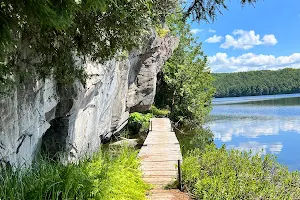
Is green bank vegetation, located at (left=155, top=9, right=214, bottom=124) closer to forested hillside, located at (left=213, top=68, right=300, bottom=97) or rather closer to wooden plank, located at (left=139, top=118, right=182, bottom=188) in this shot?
wooden plank, located at (left=139, top=118, right=182, bottom=188)

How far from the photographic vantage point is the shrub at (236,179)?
18.4 ft

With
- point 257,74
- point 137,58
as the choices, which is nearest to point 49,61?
point 137,58

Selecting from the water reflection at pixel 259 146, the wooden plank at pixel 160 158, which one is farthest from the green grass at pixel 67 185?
the water reflection at pixel 259 146

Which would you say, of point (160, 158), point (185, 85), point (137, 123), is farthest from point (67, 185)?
point (185, 85)

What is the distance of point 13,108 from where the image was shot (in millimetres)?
5020

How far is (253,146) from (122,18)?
15.5 m

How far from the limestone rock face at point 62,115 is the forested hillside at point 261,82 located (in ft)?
271

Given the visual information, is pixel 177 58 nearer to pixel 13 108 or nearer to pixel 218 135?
pixel 218 135

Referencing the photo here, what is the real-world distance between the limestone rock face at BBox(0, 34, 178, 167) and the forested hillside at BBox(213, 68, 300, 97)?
82.6 metres

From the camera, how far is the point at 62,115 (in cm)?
756

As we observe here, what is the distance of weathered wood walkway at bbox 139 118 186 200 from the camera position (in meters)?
6.37

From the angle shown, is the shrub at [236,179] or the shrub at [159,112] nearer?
the shrub at [236,179]

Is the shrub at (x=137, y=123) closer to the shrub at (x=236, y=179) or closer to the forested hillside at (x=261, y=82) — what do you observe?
the shrub at (x=236, y=179)

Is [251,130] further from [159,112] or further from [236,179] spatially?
[236,179]
